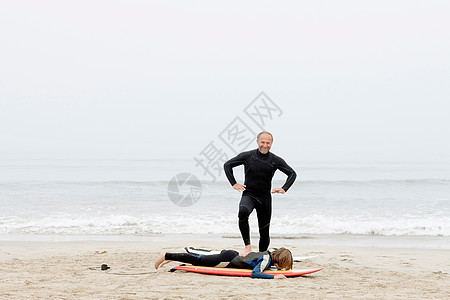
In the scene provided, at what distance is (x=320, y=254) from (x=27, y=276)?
15.9 ft

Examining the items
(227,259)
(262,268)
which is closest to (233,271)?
(227,259)

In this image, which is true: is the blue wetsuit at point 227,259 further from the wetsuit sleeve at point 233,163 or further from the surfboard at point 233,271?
the wetsuit sleeve at point 233,163

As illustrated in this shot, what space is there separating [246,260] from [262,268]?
0.29 meters

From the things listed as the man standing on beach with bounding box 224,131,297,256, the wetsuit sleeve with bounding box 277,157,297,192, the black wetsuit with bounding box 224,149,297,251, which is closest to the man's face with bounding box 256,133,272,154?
the man standing on beach with bounding box 224,131,297,256

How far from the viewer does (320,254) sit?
28.2 feet

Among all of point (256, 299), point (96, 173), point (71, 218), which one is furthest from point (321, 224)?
point (96, 173)

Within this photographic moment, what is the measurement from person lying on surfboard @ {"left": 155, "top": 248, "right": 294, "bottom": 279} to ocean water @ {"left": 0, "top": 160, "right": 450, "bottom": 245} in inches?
229

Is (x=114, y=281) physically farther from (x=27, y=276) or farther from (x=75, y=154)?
(x=75, y=154)

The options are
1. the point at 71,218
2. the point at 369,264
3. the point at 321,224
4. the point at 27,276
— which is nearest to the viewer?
the point at 27,276

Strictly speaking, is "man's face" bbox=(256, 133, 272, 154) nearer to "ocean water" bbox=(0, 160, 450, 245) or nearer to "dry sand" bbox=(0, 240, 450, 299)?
"dry sand" bbox=(0, 240, 450, 299)

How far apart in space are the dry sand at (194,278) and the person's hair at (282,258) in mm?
228

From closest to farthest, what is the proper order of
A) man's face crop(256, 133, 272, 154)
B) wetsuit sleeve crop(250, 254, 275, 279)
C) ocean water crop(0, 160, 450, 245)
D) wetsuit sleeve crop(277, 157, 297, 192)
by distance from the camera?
wetsuit sleeve crop(250, 254, 275, 279), man's face crop(256, 133, 272, 154), wetsuit sleeve crop(277, 157, 297, 192), ocean water crop(0, 160, 450, 245)

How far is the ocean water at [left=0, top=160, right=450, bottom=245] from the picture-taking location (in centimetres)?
1311

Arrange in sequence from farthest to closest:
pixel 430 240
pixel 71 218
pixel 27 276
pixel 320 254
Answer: pixel 71 218 < pixel 430 240 < pixel 320 254 < pixel 27 276
